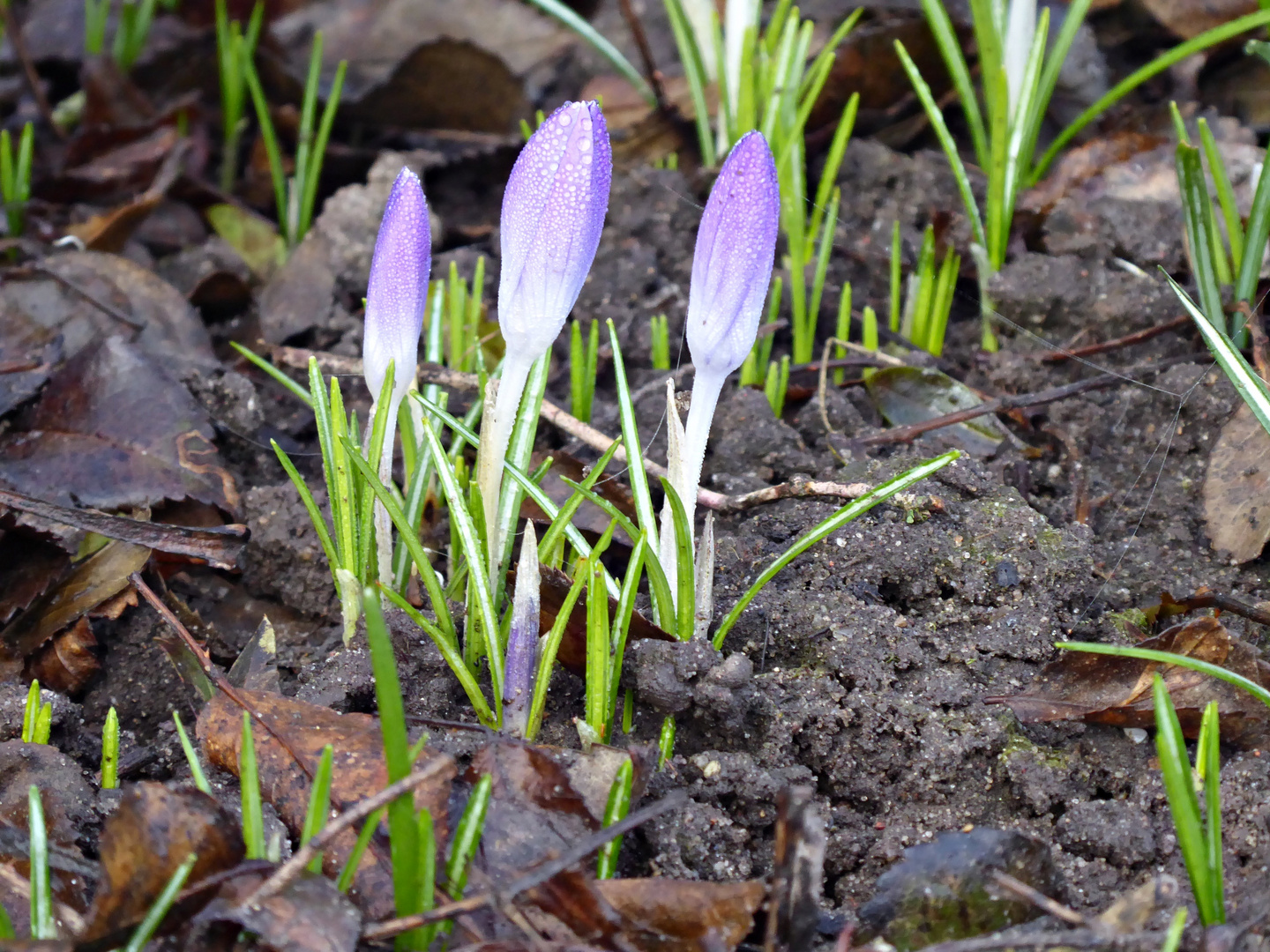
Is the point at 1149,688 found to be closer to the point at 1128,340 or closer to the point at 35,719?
the point at 1128,340

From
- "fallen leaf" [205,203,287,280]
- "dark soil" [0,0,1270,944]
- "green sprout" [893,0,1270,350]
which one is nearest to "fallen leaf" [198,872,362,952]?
"dark soil" [0,0,1270,944]

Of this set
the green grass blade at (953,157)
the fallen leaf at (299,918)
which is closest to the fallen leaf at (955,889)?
the fallen leaf at (299,918)

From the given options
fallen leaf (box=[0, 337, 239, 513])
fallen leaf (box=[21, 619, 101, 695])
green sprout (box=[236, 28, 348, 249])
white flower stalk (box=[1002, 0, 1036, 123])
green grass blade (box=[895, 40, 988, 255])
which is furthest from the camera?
green sprout (box=[236, 28, 348, 249])

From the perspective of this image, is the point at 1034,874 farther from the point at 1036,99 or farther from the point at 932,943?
the point at 1036,99

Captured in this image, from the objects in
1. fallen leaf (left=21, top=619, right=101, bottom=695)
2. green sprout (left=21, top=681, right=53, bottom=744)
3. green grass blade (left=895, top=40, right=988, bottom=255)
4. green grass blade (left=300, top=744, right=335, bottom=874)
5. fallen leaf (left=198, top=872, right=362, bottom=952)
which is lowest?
fallen leaf (left=21, top=619, right=101, bottom=695)

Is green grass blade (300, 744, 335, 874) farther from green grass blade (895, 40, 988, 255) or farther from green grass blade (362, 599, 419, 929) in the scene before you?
green grass blade (895, 40, 988, 255)

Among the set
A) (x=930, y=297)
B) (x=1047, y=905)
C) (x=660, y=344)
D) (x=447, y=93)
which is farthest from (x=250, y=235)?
(x=1047, y=905)

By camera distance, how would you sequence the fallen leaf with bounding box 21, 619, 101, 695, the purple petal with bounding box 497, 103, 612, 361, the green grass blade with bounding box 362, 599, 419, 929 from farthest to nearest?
the fallen leaf with bounding box 21, 619, 101, 695 < the purple petal with bounding box 497, 103, 612, 361 < the green grass blade with bounding box 362, 599, 419, 929
